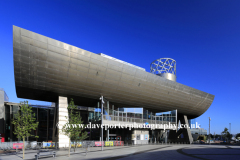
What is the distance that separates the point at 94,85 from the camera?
114 feet

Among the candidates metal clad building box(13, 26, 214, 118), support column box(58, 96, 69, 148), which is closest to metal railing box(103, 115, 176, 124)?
metal clad building box(13, 26, 214, 118)

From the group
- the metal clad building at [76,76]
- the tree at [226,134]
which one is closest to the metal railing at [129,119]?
the metal clad building at [76,76]

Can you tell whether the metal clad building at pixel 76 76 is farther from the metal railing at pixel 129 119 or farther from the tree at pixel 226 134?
the tree at pixel 226 134

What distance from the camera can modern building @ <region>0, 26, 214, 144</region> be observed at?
2730 cm

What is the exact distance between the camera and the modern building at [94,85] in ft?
89.6

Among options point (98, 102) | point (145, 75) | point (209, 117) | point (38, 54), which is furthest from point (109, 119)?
point (209, 117)

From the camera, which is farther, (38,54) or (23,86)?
(23,86)

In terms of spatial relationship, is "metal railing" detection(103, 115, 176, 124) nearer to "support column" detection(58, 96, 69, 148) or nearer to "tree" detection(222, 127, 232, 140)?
"support column" detection(58, 96, 69, 148)

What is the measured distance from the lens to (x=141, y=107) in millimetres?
48062

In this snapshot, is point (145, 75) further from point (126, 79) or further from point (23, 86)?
point (23, 86)

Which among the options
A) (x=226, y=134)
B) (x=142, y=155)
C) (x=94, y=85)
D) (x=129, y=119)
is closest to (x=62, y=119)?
(x=94, y=85)

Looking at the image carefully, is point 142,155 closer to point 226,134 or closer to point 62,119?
point 62,119

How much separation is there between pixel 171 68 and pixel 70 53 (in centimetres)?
3652

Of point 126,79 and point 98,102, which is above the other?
point 126,79
